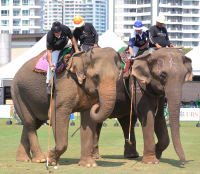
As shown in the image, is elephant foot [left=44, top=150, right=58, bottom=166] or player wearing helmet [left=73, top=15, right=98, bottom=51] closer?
elephant foot [left=44, top=150, right=58, bottom=166]

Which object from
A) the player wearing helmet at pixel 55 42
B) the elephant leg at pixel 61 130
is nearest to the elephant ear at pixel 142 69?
the player wearing helmet at pixel 55 42

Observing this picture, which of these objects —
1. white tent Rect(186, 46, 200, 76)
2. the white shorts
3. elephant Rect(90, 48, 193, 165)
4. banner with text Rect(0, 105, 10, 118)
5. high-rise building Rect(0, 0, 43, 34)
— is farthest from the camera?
high-rise building Rect(0, 0, 43, 34)

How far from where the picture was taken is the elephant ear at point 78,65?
43.3ft

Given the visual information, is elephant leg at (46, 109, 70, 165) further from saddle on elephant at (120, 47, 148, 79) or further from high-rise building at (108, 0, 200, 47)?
high-rise building at (108, 0, 200, 47)

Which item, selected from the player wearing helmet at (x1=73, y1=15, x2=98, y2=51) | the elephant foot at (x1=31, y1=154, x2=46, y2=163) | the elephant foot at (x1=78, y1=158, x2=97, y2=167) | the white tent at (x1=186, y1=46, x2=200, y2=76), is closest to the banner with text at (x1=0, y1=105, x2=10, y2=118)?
the white tent at (x1=186, y1=46, x2=200, y2=76)

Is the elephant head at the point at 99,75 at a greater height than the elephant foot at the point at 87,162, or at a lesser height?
greater

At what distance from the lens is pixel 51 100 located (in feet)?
44.8

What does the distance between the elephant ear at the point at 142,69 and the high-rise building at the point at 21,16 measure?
6342 inches

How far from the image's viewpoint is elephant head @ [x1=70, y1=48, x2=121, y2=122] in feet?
40.9

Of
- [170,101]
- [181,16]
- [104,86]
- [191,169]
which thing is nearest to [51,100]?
[104,86]

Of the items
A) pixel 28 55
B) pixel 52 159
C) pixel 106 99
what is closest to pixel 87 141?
pixel 52 159

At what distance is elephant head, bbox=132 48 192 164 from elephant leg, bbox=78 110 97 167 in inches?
70.8

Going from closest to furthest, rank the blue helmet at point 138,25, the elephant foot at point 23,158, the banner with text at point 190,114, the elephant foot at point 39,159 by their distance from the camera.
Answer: the elephant foot at point 39,159 < the blue helmet at point 138,25 < the elephant foot at point 23,158 < the banner with text at point 190,114

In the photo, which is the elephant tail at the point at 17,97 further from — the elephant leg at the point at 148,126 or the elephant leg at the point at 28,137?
the elephant leg at the point at 148,126
